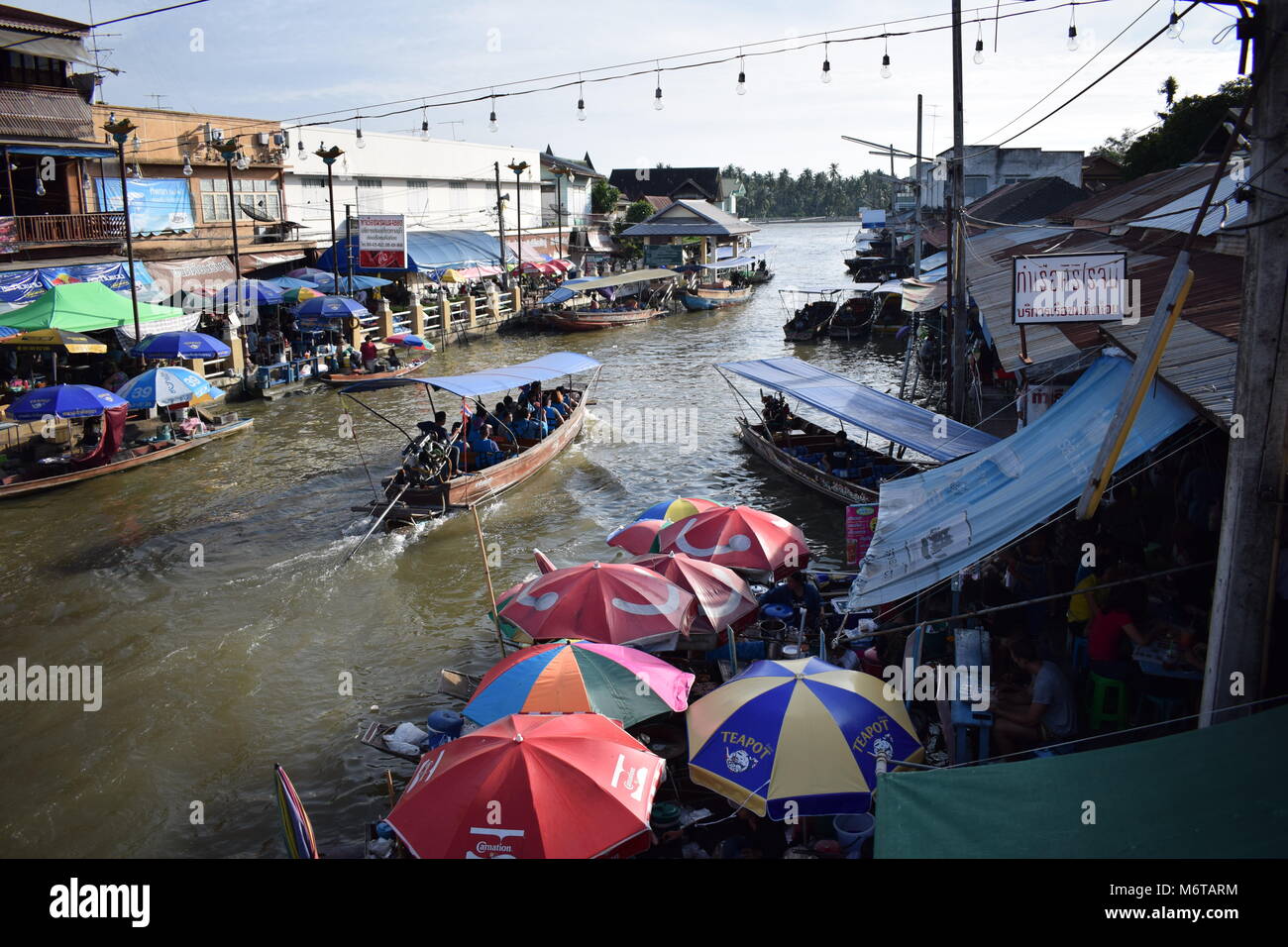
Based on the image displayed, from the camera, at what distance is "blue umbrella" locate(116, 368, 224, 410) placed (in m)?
19.7

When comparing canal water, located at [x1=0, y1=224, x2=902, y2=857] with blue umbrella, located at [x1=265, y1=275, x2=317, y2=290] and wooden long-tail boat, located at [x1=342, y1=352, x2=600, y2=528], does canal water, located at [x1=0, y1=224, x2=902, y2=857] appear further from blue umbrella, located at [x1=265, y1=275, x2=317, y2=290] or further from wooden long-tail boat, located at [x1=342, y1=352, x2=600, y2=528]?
blue umbrella, located at [x1=265, y1=275, x2=317, y2=290]

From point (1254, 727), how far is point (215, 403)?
1053 inches

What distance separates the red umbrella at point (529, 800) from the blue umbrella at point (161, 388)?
50.9 feet

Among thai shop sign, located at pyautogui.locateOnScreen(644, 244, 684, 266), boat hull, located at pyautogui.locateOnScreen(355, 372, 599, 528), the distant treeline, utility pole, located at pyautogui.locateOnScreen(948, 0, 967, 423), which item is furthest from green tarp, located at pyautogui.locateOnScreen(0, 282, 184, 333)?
the distant treeline

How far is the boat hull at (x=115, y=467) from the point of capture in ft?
60.5

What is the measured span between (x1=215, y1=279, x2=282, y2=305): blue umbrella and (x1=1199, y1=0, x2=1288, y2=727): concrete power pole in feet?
96.3

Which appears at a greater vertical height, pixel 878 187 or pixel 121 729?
pixel 878 187

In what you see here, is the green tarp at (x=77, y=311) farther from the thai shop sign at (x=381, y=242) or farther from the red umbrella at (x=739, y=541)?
the red umbrella at (x=739, y=541)

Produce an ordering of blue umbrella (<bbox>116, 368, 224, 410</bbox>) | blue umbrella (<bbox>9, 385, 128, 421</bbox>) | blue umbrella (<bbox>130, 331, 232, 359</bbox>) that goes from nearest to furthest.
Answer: blue umbrella (<bbox>9, 385, 128, 421</bbox>) → blue umbrella (<bbox>116, 368, 224, 410</bbox>) → blue umbrella (<bbox>130, 331, 232, 359</bbox>)

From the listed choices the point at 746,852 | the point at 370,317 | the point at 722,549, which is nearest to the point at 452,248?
the point at 370,317

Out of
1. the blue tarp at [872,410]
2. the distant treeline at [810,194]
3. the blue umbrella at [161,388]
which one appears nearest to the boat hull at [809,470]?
the blue tarp at [872,410]

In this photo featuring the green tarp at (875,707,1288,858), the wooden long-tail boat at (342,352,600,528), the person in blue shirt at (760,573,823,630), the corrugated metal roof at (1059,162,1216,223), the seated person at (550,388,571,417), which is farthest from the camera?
the seated person at (550,388,571,417)
